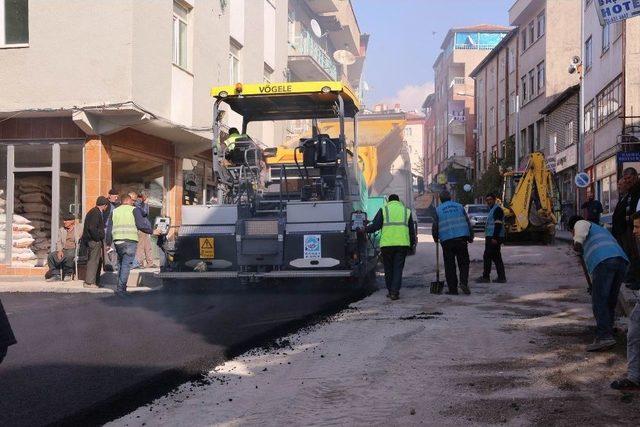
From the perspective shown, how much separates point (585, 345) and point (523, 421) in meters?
2.41

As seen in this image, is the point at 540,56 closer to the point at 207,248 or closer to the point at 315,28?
the point at 315,28

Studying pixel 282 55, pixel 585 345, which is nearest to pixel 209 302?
pixel 585 345

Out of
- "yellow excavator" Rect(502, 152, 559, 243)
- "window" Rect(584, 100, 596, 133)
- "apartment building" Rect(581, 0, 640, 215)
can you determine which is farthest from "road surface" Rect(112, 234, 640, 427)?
"window" Rect(584, 100, 596, 133)

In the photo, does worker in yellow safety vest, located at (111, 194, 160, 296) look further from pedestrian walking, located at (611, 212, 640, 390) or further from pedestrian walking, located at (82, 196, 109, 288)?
pedestrian walking, located at (611, 212, 640, 390)

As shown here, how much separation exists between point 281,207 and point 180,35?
8.22 meters

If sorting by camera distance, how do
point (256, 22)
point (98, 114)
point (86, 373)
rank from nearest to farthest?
point (86, 373)
point (98, 114)
point (256, 22)

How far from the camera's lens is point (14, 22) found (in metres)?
14.5

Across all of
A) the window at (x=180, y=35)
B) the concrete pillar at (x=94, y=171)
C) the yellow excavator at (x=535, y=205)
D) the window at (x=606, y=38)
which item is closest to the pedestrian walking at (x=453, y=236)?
the concrete pillar at (x=94, y=171)

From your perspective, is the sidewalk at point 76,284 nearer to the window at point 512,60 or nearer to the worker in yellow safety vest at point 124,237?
the worker in yellow safety vest at point 124,237

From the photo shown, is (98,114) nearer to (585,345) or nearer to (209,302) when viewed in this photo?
(209,302)

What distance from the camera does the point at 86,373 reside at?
549cm

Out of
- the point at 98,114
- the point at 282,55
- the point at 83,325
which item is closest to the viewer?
the point at 83,325

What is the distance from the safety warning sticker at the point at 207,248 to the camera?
10.0 metres

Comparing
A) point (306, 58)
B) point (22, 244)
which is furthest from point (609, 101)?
point (22, 244)
